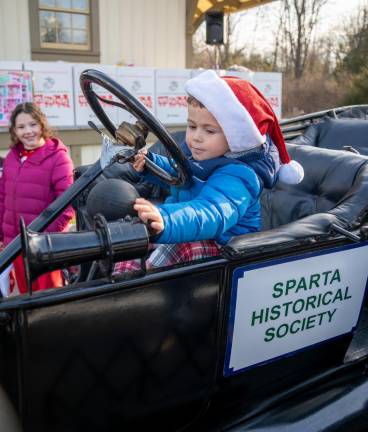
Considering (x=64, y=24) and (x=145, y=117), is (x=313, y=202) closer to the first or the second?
(x=145, y=117)

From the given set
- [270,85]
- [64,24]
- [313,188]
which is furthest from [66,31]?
[313,188]

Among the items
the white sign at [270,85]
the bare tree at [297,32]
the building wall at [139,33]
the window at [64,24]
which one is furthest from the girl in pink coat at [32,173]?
the bare tree at [297,32]

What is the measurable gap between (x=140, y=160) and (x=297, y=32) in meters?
30.9

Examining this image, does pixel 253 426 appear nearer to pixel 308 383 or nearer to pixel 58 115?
pixel 308 383

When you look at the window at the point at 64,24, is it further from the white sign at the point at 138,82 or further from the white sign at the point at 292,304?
the white sign at the point at 292,304

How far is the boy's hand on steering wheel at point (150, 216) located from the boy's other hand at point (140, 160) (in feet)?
1.08

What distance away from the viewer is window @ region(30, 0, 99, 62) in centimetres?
909

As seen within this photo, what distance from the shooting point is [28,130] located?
2838mm

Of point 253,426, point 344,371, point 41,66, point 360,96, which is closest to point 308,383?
point 344,371

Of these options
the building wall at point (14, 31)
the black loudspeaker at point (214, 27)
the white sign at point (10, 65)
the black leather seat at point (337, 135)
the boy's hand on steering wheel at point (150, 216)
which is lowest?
the boy's hand on steering wheel at point (150, 216)

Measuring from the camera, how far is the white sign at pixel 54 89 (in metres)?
7.44

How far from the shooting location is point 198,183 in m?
1.68

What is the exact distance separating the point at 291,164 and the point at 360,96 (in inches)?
671

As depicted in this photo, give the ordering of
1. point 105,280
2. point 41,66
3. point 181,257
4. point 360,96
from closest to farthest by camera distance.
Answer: point 105,280
point 181,257
point 41,66
point 360,96
